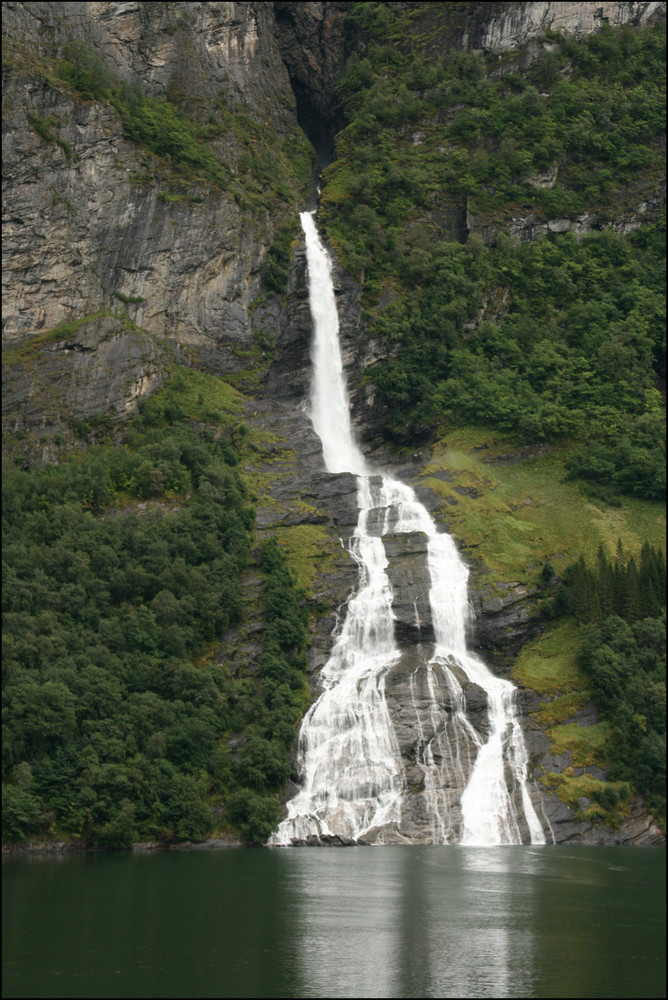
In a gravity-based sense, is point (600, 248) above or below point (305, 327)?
above

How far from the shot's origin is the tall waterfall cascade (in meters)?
51.0

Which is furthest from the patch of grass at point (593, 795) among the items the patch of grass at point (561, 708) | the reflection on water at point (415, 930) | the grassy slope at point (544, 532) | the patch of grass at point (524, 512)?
the patch of grass at point (524, 512)

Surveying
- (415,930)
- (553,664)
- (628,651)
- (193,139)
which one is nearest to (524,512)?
(553,664)

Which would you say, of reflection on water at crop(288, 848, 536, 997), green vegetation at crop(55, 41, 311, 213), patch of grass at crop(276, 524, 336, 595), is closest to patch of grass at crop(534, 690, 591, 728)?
reflection on water at crop(288, 848, 536, 997)

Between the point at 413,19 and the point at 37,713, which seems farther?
the point at 413,19

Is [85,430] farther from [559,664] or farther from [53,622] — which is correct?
[559,664]

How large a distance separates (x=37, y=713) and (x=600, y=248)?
67.8 meters

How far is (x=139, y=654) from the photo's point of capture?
55.0m

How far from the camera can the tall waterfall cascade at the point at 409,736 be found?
51.0 metres

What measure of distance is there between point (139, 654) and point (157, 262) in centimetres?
4287

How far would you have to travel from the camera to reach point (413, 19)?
4564 inches

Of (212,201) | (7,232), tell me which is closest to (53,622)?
(7,232)

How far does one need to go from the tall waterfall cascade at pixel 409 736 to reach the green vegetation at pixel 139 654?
222 cm

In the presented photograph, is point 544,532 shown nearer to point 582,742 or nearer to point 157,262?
point 582,742
